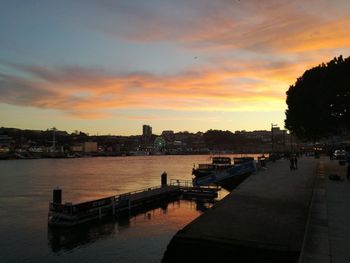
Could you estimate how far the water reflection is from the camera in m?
30.1

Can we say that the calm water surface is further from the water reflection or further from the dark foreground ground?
the dark foreground ground

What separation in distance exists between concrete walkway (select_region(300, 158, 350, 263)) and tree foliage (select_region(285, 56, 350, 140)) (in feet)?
74.3

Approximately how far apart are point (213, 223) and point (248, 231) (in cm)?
Answer: 229

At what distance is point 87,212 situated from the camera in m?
36.1

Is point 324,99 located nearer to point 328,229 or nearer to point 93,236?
point 93,236

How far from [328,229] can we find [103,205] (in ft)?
82.7

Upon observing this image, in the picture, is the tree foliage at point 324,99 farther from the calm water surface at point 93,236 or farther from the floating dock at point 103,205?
the calm water surface at point 93,236

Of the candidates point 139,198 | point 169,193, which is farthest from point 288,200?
point 169,193

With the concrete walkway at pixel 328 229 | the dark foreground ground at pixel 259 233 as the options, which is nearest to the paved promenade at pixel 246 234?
the dark foreground ground at pixel 259 233

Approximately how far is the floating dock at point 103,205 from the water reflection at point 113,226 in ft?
2.21

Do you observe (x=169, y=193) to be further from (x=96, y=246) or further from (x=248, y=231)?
(x=248, y=231)

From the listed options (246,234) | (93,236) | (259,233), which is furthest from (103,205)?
(259,233)

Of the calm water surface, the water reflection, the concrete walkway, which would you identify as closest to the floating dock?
the water reflection

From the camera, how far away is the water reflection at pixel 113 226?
3014 cm
